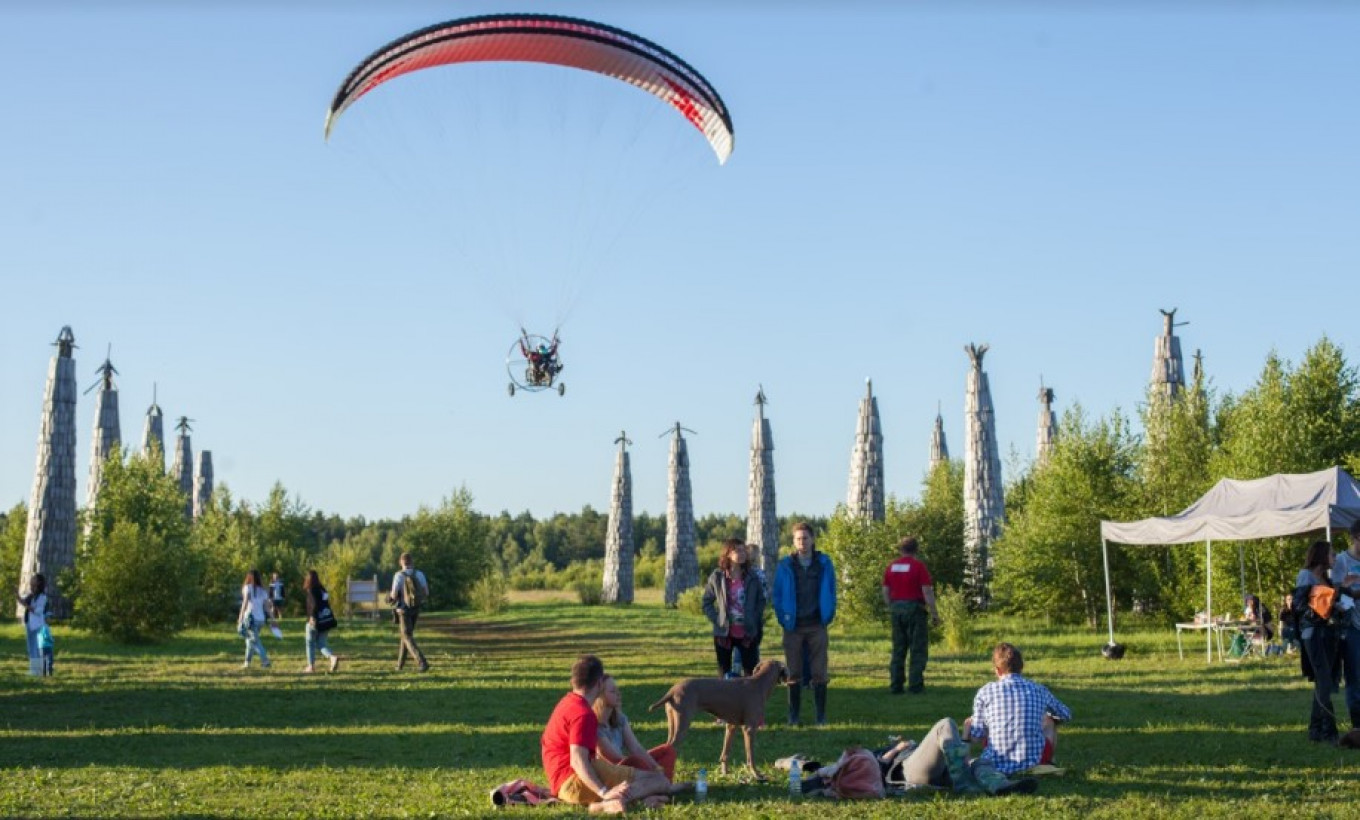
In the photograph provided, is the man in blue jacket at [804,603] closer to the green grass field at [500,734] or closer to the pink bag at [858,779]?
the green grass field at [500,734]

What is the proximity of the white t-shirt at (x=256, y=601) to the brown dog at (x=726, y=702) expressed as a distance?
45.0ft

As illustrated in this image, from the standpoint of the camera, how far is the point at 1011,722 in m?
10.3

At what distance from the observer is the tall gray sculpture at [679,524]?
47250 millimetres

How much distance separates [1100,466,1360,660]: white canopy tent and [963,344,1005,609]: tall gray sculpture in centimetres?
1086

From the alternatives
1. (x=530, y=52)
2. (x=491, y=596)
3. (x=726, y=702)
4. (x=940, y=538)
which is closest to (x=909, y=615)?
(x=726, y=702)

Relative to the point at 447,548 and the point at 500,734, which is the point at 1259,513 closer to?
the point at 500,734

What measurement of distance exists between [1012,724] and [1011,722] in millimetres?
20

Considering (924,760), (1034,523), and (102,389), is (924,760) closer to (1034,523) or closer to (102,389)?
(1034,523)

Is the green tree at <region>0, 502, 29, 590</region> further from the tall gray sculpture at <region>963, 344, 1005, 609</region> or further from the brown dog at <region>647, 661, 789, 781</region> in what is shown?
the brown dog at <region>647, 661, 789, 781</region>

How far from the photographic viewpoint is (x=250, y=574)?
79.4 ft

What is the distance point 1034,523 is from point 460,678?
14.5 meters

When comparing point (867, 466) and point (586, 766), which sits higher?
point (867, 466)

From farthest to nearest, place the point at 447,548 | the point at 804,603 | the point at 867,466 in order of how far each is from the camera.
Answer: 1. the point at 447,548
2. the point at 867,466
3. the point at 804,603

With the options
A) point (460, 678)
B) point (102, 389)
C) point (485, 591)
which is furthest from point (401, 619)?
point (485, 591)
